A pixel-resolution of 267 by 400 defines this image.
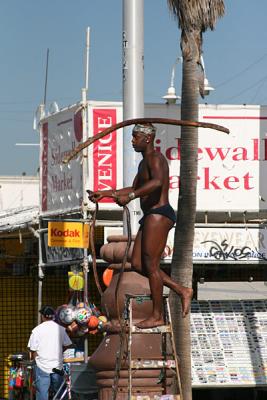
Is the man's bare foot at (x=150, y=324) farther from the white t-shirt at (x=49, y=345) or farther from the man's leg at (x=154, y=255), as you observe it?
the white t-shirt at (x=49, y=345)

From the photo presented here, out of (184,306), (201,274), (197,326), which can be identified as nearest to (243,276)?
(201,274)

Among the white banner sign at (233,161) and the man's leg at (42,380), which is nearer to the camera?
the man's leg at (42,380)

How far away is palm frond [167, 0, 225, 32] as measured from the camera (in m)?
12.4

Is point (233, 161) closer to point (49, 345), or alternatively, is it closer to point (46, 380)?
point (49, 345)

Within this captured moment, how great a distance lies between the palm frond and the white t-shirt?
4410 mm

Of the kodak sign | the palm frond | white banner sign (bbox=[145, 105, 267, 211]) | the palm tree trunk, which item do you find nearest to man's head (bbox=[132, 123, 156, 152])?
the palm tree trunk

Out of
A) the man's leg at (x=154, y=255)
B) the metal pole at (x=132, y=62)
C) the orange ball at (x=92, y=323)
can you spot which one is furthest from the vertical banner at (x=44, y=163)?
the man's leg at (x=154, y=255)

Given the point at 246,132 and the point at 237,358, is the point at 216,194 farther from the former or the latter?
the point at 237,358

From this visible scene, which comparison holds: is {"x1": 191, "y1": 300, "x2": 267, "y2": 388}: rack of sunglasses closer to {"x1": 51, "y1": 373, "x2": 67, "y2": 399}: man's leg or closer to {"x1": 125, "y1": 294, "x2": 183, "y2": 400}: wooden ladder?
{"x1": 51, "y1": 373, "x2": 67, "y2": 399}: man's leg

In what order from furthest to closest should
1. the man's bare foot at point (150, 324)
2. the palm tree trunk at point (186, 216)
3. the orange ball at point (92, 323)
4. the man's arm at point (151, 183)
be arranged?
the orange ball at point (92, 323) < the palm tree trunk at point (186, 216) < the man's bare foot at point (150, 324) < the man's arm at point (151, 183)

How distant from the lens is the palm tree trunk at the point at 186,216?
12078mm

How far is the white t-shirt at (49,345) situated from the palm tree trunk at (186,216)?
2.43 metres

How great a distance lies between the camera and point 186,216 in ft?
39.6

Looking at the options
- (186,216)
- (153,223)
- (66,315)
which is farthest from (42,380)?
(153,223)
